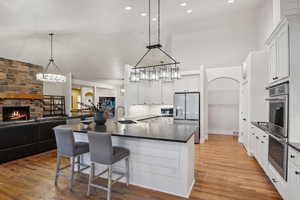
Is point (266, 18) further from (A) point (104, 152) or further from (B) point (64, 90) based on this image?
(B) point (64, 90)

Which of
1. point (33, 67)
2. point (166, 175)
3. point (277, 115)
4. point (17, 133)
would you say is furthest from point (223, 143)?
point (33, 67)

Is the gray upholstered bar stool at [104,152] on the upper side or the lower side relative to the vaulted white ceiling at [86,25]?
lower

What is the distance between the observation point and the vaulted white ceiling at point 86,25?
11.3ft

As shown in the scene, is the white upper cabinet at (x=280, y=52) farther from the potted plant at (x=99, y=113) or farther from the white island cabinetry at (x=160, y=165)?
the potted plant at (x=99, y=113)

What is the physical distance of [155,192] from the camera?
237 cm

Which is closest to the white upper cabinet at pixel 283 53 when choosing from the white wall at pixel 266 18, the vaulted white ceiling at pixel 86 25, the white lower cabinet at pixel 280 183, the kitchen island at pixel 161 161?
the white lower cabinet at pixel 280 183

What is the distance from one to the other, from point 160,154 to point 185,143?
0.44m

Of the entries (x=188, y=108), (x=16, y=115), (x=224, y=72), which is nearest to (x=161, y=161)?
(x=188, y=108)

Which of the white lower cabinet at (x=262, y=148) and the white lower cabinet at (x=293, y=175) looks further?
the white lower cabinet at (x=262, y=148)

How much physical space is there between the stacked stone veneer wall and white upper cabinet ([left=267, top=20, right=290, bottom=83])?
7993mm

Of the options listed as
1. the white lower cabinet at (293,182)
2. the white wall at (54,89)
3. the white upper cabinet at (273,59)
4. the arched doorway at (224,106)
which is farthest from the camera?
the white wall at (54,89)

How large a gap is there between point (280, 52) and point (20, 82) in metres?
8.15

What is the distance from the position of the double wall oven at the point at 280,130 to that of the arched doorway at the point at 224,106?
13.0 ft

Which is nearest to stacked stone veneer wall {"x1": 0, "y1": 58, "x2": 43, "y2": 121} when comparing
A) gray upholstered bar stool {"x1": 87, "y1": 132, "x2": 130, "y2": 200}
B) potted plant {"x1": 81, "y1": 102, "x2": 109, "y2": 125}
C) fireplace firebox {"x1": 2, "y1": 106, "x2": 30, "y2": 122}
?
fireplace firebox {"x1": 2, "y1": 106, "x2": 30, "y2": 122}
